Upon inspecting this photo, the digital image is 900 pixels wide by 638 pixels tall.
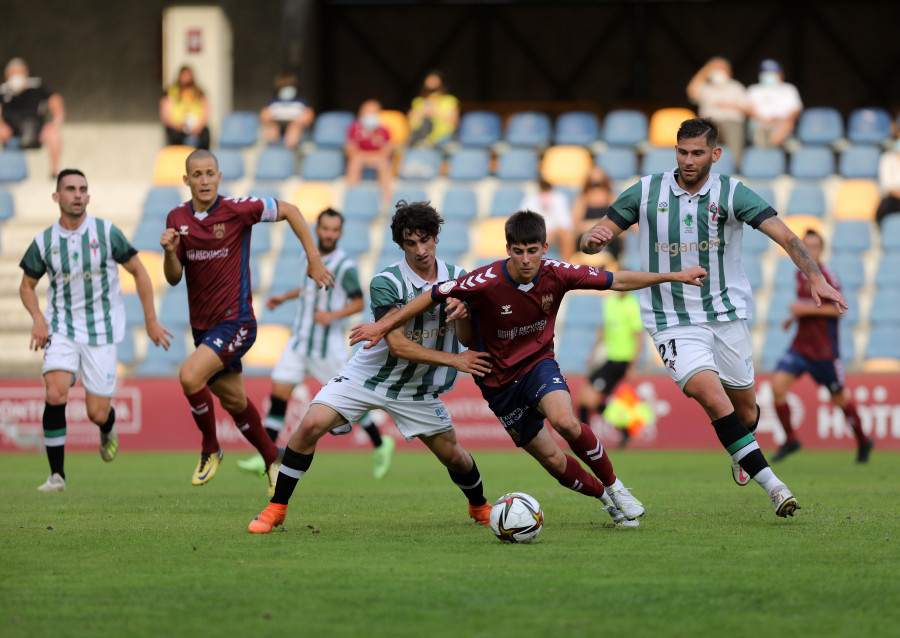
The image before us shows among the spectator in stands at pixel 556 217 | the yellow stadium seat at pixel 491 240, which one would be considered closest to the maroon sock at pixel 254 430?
the spectator in stands at pixel 556 217

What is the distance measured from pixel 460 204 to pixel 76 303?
9404 millimetres

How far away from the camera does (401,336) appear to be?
20.6 feet

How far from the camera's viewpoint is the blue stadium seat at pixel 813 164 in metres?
18.4

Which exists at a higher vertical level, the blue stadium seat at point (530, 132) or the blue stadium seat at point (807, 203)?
the blue stadium seat at point (530, 132)

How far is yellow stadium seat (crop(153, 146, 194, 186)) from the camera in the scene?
18.8 m

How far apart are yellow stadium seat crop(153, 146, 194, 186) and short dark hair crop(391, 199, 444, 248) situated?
43.0 feet

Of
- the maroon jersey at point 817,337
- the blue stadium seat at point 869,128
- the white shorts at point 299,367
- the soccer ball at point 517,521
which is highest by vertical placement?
the blue stadium seat at point 869,128

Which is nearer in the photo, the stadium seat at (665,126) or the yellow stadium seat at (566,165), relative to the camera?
the yellow stadium seat at (566,165)

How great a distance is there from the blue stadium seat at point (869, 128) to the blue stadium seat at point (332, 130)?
8.24 metres

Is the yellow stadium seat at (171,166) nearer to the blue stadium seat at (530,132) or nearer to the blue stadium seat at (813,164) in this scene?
the blue stadium seat at (530,132)

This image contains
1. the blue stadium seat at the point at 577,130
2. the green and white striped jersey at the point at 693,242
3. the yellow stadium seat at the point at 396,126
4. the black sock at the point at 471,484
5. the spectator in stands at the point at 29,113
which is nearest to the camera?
the black sock at the point at 471,484

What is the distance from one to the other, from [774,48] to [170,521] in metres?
20.5

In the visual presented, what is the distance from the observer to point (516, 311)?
21.0 ft

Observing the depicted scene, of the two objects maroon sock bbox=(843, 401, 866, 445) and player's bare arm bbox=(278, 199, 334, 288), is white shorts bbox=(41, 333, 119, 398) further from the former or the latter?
maroon sock bbox=(843, 401, 866, 445)
